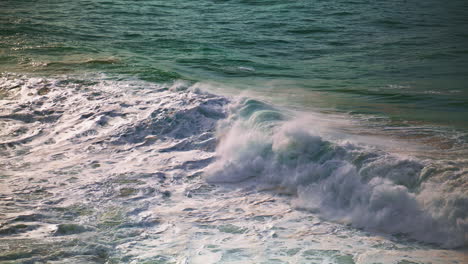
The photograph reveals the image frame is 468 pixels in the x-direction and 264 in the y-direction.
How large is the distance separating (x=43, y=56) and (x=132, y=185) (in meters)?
6.99

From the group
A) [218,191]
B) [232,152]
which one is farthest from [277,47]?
[218,191]

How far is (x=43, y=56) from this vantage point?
36.2 ft

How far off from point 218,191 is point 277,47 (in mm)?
8397

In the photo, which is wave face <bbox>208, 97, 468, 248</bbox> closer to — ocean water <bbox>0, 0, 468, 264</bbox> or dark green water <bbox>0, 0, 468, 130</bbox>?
ocean water <bbox>0, 0, 468, 264</bbox>

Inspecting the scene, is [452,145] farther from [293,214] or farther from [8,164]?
[8,164]

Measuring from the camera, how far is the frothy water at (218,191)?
3912 mm

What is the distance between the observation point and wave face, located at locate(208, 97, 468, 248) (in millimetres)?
4184

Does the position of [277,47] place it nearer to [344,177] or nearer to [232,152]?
[232,152]

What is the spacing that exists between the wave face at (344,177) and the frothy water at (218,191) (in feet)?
0.04

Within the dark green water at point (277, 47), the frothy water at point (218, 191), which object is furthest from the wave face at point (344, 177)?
the dark green water at point (277, 47)

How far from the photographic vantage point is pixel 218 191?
5090mm

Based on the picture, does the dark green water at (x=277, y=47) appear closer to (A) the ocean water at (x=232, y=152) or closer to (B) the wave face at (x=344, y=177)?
(A) the ocean water at (x=232, y=152)

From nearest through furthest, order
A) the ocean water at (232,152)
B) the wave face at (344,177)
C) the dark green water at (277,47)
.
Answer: the ocean water at (232,152) < the wave face at (344,177) < the dark green water at (277,47)

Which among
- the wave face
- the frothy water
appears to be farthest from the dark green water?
the wave face
